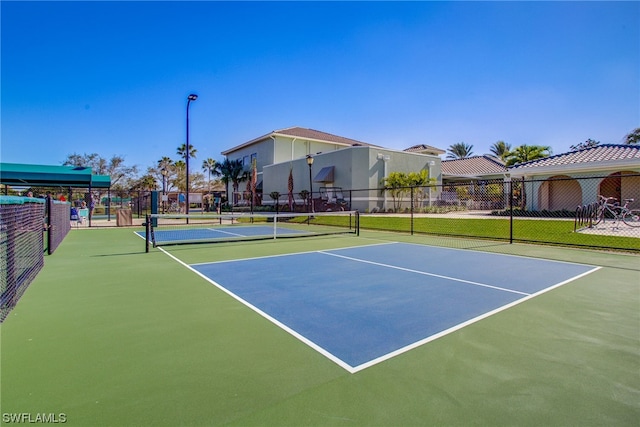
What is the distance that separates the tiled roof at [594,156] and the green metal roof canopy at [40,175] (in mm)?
29189

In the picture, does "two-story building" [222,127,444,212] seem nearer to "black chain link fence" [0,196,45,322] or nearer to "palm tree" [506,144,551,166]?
"palm tree" [506,144,551,166]

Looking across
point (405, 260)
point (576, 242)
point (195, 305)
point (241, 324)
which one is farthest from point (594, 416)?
point (576, 242)

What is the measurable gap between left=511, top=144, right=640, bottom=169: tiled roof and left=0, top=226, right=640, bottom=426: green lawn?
68.6 feet

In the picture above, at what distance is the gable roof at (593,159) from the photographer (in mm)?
20191

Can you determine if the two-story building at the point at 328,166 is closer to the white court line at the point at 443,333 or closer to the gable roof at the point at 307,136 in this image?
the gable roof at the point at 307,136

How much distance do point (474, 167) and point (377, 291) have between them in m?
37.8

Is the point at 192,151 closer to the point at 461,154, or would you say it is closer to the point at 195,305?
the point at 461,154

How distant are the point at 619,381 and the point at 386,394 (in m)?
1.99

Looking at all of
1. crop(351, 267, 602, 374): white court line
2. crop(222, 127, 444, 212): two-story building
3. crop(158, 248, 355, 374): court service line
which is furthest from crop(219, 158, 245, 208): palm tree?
crop(351, 267, 602, 374): white court line

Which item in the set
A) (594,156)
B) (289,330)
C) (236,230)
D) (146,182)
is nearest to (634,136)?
(594,156)

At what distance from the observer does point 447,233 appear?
1464 cm

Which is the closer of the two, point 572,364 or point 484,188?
point 572,364

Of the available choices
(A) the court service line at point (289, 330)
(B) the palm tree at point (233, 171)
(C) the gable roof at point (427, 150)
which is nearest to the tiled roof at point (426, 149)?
(C) the gable roof at point (427, 150)

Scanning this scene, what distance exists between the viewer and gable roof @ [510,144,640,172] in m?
20.2
